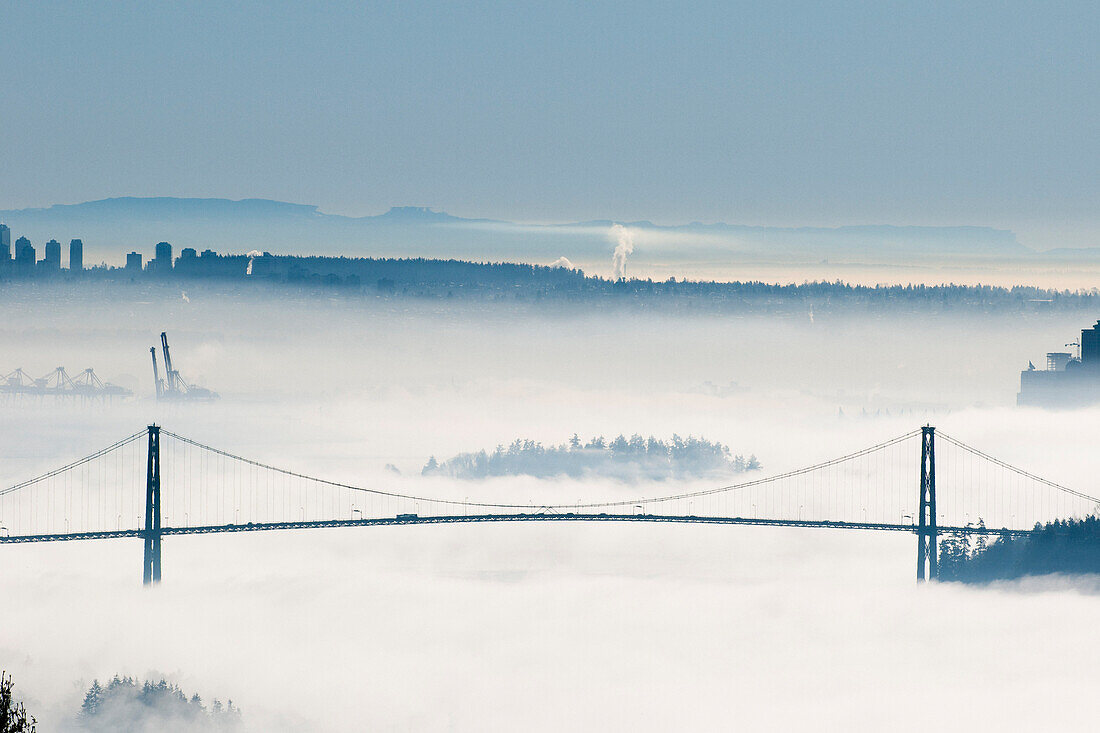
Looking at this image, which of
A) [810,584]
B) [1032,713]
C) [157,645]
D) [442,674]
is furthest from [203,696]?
[810,584]

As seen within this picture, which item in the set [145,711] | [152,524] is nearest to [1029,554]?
[152,524]

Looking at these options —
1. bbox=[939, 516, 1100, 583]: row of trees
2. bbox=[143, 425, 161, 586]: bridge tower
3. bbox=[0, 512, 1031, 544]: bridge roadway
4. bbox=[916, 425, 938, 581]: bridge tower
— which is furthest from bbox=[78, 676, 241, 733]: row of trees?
bbox=[939, 516, 1100, 583]: row of trees

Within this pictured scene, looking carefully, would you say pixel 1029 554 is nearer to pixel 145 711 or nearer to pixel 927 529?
pixel 927 529

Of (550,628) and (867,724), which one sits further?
(550,628)

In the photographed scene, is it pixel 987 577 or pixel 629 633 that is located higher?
pixel 987 577

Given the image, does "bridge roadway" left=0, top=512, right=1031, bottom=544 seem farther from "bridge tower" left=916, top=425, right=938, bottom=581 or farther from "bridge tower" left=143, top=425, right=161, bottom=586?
"bridge tower" left=143, top=425, right=161, bottom=586

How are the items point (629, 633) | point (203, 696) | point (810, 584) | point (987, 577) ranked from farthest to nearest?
1. point (810, 584)
2. point (629, 633)
3. point (987, 577)
4. point (203, 696)

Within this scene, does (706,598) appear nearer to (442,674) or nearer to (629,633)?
(629,633)

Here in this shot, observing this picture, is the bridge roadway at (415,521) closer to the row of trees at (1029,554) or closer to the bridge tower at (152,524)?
the row of trees at (1029,554)

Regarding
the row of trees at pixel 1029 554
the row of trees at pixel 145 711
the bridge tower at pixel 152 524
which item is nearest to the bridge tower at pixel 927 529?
the row of trees at pixel 1029 554
